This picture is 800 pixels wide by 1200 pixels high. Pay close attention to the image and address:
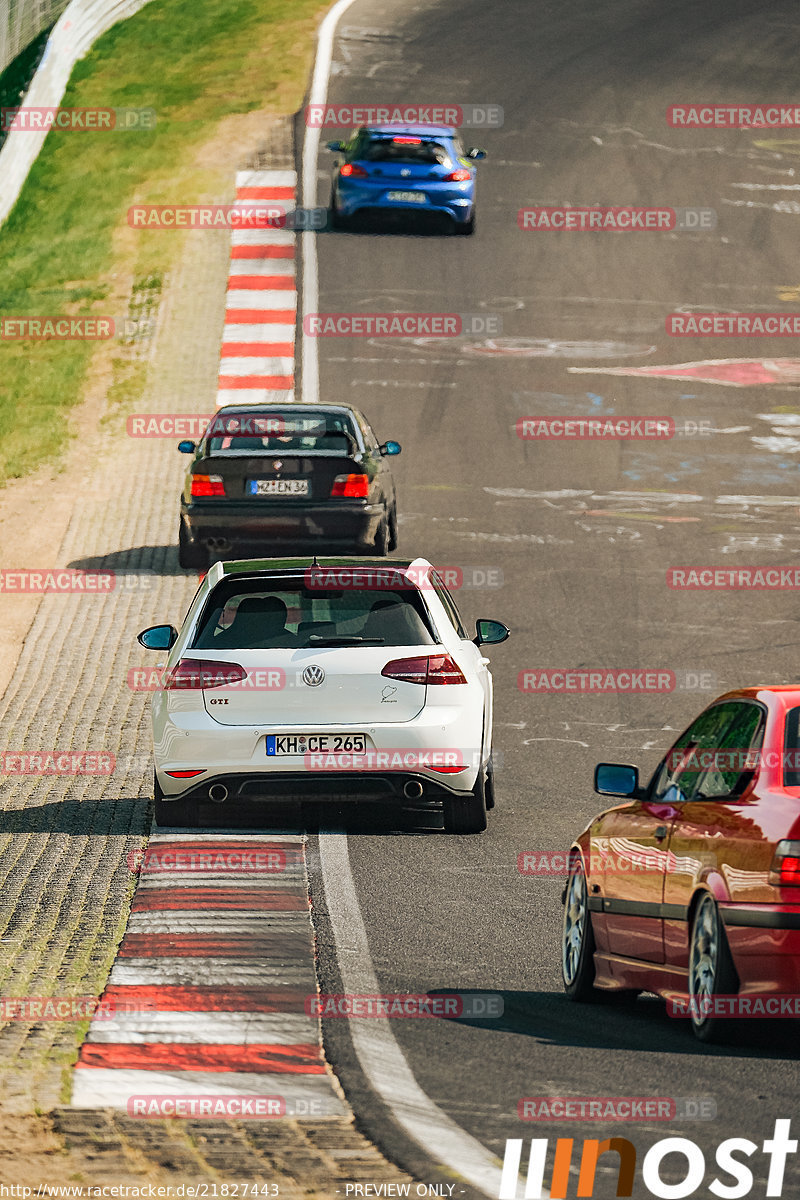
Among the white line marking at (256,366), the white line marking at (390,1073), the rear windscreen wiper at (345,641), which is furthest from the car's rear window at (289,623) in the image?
the white line marking at (256,366)

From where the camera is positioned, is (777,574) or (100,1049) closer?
(100,1049)

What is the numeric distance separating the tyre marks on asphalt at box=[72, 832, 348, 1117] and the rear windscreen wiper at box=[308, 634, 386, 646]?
128 centimetres

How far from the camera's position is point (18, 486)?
2652 cm

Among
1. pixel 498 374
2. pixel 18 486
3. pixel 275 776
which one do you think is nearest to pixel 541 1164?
pixel 275 776

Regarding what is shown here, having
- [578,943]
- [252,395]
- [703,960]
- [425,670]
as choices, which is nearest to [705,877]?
[703,960]

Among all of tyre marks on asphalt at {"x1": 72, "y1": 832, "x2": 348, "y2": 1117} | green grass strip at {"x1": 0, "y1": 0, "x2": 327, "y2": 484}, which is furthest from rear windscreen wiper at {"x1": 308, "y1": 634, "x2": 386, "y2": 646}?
green grass strip at {"x1": 0, "y1": 0, "x2": 327, "y2": 484}

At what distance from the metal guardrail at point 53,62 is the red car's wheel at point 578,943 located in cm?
3131

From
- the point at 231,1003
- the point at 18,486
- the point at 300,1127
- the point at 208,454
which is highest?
the point at 300,1127

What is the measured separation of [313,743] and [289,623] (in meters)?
0.87

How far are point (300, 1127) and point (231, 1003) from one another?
1.78 metres

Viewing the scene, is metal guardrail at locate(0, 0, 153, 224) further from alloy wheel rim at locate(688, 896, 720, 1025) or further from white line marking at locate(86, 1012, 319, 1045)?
alloy wheel rim at locate(688, 896, 720, 1025)

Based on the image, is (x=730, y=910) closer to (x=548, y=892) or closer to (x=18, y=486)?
(x=548, y=892)

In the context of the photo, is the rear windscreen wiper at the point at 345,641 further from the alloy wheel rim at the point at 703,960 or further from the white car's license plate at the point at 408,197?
the white car's license plate at the point at 408,197

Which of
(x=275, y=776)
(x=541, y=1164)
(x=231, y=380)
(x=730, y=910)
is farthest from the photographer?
(x=231, y=380)
